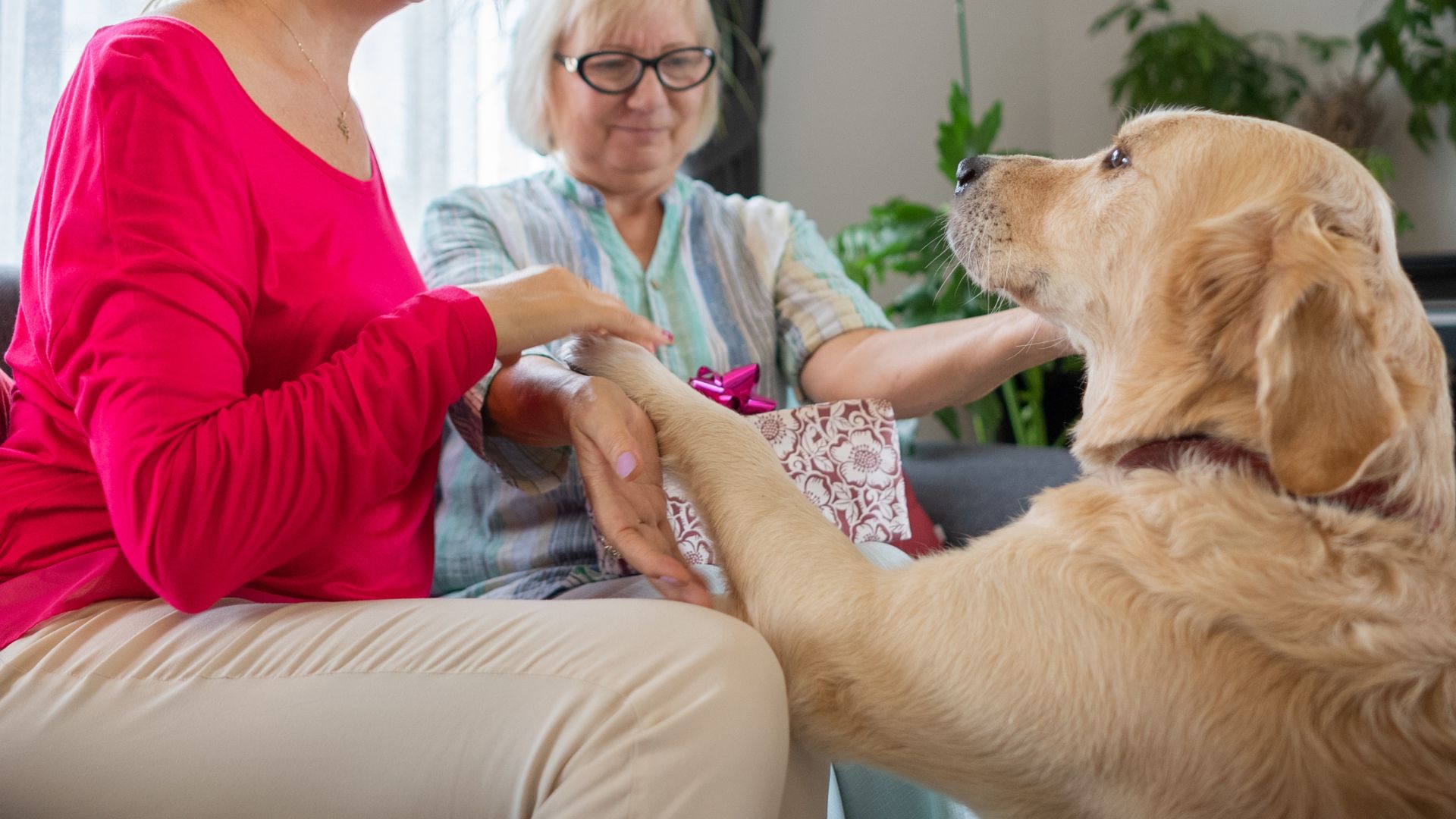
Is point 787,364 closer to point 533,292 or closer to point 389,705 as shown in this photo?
point 533,292

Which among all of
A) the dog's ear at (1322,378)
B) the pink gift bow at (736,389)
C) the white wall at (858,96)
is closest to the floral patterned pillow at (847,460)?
the pink gift bow at (736,389)

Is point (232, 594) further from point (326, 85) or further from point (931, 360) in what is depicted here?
point (931, 360)

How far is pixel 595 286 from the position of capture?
1.53 meters

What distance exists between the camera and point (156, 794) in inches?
30.8

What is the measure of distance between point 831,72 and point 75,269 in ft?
10.4

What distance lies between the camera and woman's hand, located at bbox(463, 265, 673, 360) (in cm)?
100

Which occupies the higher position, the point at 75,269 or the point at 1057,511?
the point at 75,269

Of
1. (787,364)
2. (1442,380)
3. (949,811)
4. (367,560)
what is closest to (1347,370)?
(1442,380)

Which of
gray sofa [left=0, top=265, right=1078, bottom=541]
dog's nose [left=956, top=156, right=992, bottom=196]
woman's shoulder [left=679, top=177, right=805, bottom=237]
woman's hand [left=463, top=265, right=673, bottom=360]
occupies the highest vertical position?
dog's nose [left=956, top=156, right=992, bottom=196]

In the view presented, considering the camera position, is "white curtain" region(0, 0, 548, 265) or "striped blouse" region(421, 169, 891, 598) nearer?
"striped blouse" region(421, 169, 891, 598)

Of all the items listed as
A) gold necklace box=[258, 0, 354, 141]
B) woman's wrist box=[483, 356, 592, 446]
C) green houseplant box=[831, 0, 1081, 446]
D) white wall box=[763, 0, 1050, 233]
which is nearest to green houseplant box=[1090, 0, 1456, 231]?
white wall box=[763, 0, 1050, 233]

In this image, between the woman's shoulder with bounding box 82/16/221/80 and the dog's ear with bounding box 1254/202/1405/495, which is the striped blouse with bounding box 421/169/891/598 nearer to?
the woman's shoulder with bounding box 82/16/221/80

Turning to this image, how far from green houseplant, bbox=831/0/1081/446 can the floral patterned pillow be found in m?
1.30

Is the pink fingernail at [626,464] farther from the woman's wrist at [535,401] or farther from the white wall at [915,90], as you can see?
the white wall at [915,90]
